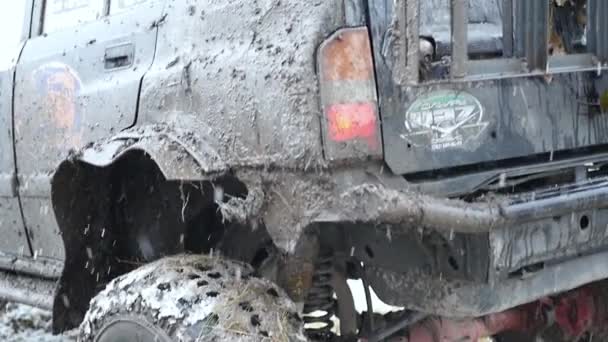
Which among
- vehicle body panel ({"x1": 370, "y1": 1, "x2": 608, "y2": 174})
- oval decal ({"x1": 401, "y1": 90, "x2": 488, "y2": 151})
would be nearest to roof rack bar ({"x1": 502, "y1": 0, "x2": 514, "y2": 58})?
vehicle body panel ({"x1": 370, "y1": 1, "x2": 608, "y2": 174})

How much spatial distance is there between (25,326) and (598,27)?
4.60 m

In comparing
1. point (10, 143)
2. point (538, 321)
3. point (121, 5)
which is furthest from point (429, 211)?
point (10, 143)

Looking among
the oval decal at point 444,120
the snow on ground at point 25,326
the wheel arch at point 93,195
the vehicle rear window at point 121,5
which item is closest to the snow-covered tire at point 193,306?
the wheel arch at point 93,195

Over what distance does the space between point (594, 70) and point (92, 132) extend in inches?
84.7

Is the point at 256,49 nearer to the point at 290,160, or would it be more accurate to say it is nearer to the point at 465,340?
the point at 290,160

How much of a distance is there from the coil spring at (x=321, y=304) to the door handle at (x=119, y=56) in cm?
A: 122

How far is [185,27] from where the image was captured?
11.3 ft

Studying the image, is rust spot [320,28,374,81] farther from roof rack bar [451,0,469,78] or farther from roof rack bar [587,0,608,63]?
roof rack bar [587,0,608,63]

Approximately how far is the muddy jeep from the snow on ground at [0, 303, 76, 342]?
6.88ft

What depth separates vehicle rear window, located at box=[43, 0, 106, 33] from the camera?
4223mm

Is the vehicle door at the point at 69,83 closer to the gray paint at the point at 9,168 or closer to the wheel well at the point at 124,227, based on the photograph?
the gray paint at the point at 9,168

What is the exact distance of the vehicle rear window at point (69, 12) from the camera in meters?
4.22

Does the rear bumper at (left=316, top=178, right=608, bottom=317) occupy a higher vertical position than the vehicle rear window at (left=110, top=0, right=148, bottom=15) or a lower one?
lower

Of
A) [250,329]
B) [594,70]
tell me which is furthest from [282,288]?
[594,70]
